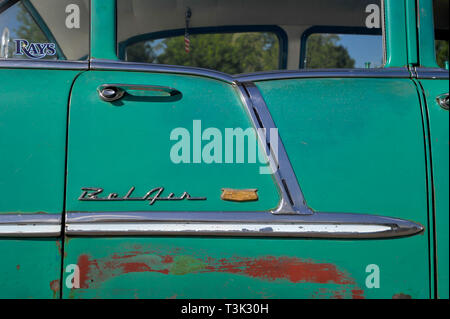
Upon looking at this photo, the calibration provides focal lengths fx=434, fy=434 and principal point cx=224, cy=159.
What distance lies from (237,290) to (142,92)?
678 millimetres

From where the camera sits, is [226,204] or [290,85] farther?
[290,85]

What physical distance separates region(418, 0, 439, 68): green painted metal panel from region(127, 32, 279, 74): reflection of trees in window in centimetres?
86

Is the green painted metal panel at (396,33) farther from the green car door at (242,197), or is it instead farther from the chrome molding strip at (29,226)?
the chrome molding strip at (29,226)

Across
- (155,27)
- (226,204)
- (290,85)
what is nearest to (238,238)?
(226,204)

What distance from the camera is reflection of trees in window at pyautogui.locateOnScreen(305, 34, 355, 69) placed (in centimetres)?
241

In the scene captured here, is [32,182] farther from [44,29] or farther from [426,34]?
[426,34]

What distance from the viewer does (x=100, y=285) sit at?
1300 mm

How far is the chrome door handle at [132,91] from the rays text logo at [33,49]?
276 mm

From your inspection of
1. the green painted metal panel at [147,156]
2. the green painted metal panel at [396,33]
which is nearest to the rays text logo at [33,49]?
the green painted metal panel at [147,156]

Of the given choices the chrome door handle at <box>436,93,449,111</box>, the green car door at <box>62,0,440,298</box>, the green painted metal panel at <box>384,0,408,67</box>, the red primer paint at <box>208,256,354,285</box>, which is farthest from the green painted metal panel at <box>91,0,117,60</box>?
the chrome door handle at <box>436,93,449,111</box>

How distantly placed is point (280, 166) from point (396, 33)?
61cm

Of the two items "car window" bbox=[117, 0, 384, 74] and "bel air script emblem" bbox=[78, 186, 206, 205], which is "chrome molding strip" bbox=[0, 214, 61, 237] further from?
"car window" bbox=[117, 0, 384, 74]
